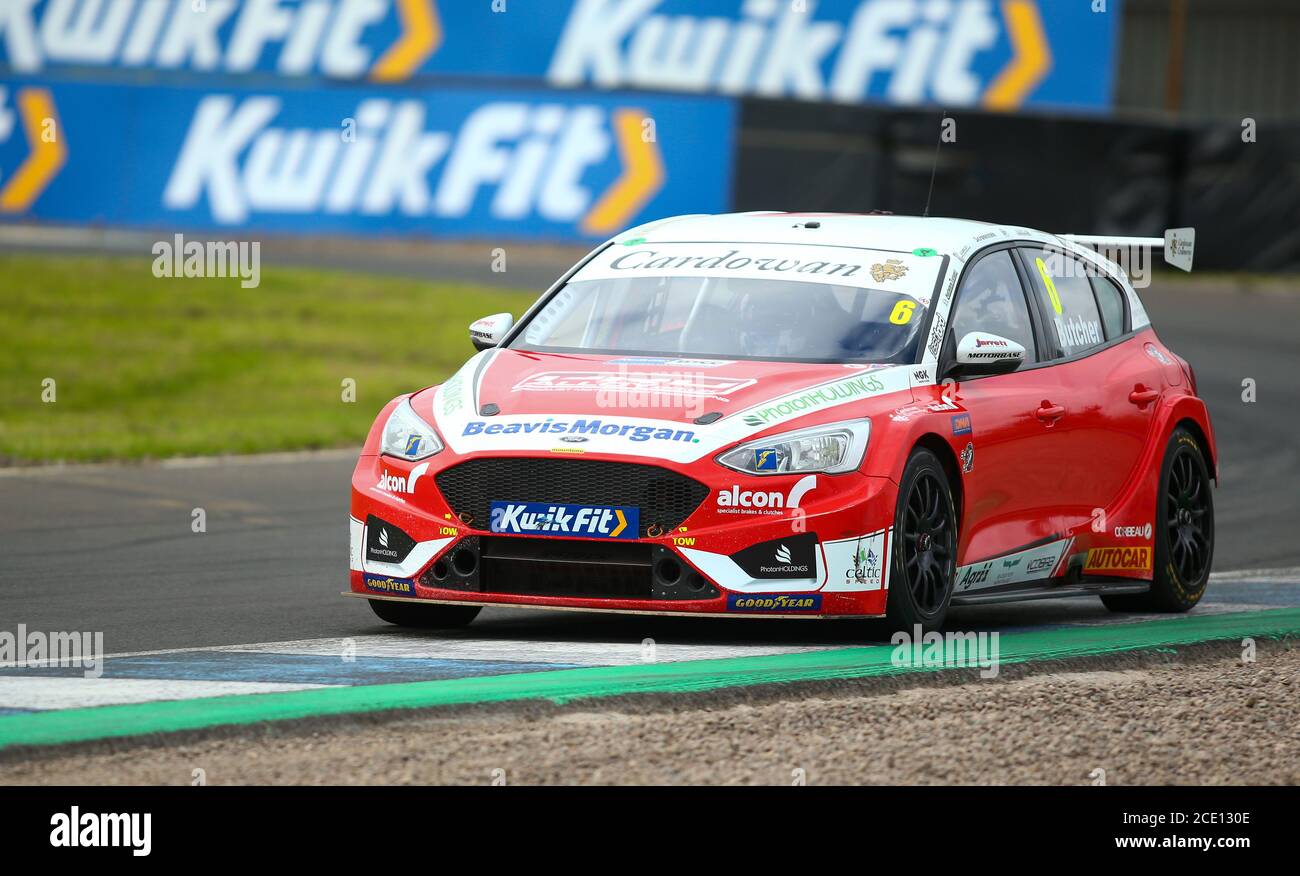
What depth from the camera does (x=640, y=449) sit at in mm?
7996

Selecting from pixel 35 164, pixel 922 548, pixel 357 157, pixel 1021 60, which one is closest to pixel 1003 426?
pixel 922 548

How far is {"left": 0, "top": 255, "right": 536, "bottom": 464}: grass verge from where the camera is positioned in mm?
17094

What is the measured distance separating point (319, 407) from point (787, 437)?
1163 cm

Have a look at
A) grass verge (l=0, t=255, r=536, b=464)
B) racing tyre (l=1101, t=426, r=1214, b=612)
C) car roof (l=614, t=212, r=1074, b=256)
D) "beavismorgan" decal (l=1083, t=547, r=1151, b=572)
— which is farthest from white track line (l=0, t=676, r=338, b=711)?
grass verge (l=0, t=255, r=536, b=464)

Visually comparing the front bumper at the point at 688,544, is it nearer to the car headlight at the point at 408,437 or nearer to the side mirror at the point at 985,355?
the car headlight at the point at 408,437

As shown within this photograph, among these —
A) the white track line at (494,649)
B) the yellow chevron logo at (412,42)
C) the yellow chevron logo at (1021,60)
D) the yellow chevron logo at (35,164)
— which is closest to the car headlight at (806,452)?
the white track line at (494,649)

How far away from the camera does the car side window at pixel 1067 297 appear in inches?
389

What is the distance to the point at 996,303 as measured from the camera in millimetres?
9547

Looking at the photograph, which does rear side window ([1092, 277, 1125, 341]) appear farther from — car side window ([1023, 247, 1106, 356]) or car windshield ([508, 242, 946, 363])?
car windshield ([508, 242, 946, 363])

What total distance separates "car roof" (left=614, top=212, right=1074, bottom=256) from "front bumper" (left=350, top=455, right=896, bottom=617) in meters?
1.68

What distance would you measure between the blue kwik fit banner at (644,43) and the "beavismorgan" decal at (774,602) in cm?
2215

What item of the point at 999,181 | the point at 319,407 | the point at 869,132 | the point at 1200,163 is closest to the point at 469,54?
the point at 869,132

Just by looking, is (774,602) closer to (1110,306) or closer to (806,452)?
(806,452)

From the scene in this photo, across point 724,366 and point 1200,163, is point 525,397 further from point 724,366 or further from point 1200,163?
point 1200,163
